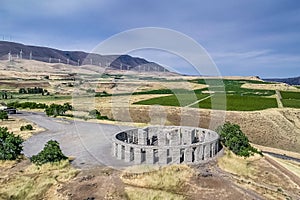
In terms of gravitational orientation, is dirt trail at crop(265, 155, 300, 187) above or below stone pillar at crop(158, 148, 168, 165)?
below

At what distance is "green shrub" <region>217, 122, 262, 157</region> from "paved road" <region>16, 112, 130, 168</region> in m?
13.5

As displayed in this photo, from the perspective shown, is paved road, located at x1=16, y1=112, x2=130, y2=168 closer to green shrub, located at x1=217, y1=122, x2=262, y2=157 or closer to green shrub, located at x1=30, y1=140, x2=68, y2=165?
green shrub, located at x1=30, y1=140, x2=68, y2=165

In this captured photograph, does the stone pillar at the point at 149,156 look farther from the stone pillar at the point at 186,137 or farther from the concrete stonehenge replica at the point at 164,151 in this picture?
the stone pillar at the point at 186,137

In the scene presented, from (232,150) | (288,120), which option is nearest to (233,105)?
(288,120)

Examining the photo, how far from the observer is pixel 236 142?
34.1 metres

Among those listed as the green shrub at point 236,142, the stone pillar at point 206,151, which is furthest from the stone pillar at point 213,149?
the green shrub at point 236,142

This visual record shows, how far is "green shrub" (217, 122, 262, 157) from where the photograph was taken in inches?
1326

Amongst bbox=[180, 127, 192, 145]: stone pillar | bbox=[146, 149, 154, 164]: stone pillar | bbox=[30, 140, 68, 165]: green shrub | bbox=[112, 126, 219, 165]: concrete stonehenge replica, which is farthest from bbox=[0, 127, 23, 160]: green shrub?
bbox=[180, 127, 192, 145]: stone pillar

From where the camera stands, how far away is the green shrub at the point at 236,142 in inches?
1326

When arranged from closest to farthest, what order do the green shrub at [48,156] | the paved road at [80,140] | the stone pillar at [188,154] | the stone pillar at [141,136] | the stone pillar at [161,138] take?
the green shrub at [48,156] < the stone pillar at [188,154] < the paved road at [80,140] < the stone pillar at [141,136] < the stone pillar at [161,138]

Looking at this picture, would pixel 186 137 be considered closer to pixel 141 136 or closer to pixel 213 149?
pixel 141 136

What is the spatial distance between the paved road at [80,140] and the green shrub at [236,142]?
530 inches

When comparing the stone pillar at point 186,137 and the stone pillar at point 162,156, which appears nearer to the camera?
the stone pillar at point 162,156

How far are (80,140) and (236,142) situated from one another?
2037 centimetres
